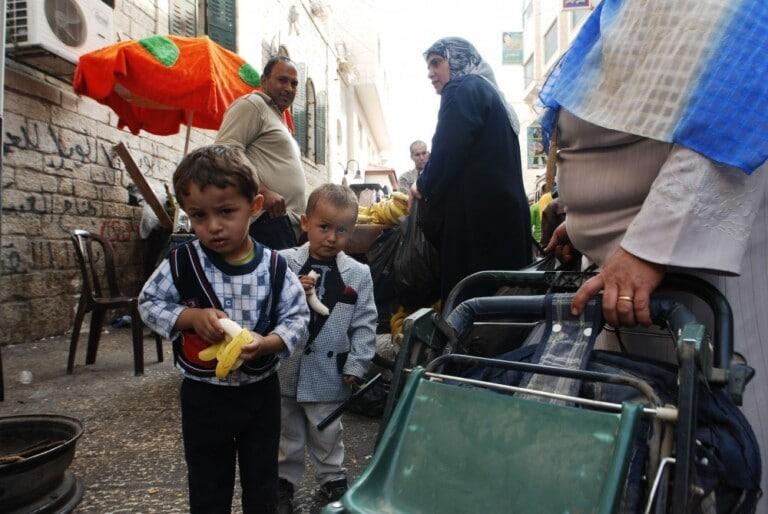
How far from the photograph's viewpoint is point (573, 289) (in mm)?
1516

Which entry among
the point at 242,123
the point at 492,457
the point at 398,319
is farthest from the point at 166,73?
the point at 492,457

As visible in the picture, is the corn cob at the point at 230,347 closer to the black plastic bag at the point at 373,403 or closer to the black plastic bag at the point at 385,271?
the black plastic bag at the point at 373,403

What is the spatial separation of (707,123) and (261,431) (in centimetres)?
142

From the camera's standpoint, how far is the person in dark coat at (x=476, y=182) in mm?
2877

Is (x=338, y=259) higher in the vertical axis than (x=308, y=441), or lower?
higher

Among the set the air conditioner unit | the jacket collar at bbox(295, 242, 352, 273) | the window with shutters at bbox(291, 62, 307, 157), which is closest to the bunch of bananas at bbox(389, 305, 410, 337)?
the jacket collar at bbox(295, 242, 352, 273)

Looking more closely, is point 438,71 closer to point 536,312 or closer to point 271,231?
point 271,231

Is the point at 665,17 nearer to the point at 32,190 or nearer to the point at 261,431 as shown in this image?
the point at 261,431

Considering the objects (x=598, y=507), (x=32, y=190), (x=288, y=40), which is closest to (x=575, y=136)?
(x=598, y=507)

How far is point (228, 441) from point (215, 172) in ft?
2.60

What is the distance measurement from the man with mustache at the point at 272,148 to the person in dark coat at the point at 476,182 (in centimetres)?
79

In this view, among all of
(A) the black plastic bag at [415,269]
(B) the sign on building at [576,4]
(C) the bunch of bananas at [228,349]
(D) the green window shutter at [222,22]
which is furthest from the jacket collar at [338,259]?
(B) the sign on building at [576,4]

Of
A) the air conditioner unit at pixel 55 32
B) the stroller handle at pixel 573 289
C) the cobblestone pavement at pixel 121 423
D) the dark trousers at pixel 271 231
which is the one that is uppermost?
the air conditioner unit at pixel 55 32

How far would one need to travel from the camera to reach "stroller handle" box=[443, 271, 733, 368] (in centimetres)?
100
